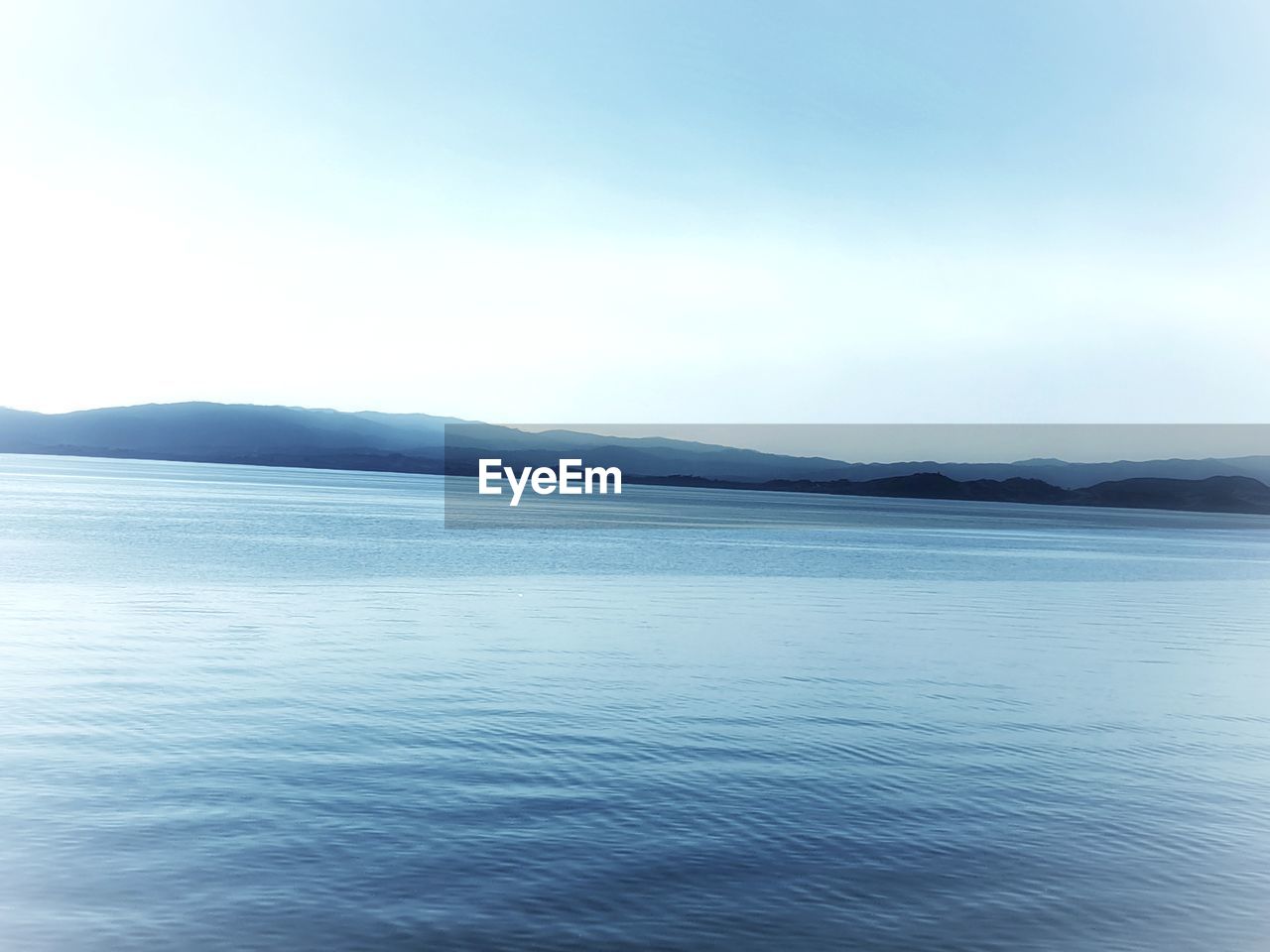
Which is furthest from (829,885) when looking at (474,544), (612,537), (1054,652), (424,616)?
(612,537)

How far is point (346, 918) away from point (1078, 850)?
24.5 feet

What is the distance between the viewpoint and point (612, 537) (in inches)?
3103

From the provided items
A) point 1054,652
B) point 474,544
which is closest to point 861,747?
point 1054,652

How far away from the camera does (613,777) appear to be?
1325 centimetres

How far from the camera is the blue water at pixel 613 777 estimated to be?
356 inches

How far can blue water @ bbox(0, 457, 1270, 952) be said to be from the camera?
29.7 ft

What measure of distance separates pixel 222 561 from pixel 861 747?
117 feet

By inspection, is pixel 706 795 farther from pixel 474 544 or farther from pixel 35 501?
pixel 35 501

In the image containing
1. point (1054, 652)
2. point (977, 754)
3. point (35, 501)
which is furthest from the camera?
point (35, 501)

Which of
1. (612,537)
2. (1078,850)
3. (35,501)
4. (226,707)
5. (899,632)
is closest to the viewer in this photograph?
(1078,850)

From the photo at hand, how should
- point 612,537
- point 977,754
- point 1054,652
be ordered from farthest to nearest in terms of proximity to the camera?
point 612,537
point 1054,652
point 977,754

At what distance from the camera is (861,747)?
15359mm

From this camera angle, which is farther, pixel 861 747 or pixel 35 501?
pixel 35 501

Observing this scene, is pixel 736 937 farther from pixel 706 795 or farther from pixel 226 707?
pixel 226 707
